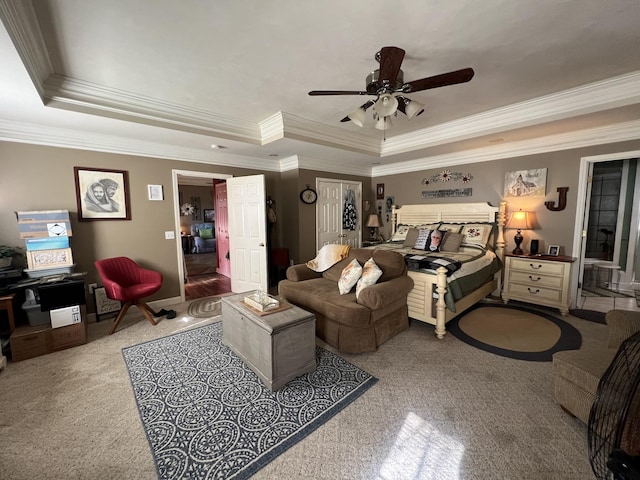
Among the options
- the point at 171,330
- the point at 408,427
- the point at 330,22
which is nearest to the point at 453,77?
the point at 330,22

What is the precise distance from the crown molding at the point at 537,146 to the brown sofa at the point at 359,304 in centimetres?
262

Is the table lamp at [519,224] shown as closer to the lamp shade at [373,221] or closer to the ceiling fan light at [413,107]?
the lamp shade at [373,221]

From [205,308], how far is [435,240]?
3.66 m

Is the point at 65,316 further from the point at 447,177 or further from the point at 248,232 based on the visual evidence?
the point at 447,177

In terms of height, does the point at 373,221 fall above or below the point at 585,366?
above

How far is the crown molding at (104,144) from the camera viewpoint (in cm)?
293

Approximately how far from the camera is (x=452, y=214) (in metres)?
4.57

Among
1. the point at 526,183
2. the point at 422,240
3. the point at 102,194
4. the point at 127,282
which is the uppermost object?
the point at 526,183

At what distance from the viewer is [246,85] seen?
2.58 m

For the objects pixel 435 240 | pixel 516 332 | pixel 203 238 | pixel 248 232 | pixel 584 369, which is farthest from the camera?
pixel 203 238

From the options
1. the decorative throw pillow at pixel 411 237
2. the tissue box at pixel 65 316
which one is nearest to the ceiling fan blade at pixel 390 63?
the decorative throw pillow at pixel 411 237

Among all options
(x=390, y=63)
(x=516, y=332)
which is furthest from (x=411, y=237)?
(x=390, y=63)

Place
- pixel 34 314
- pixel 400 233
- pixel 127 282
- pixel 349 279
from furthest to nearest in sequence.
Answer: pixel 400 233 < pixel 127 282 < pixel 349 279 < pixel 34 314

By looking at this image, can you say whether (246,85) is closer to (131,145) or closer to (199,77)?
(199,77)
